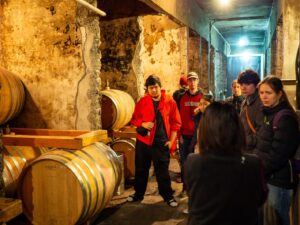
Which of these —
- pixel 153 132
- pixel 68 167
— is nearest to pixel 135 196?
pixel 153 132

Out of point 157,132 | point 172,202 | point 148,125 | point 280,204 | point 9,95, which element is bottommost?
point 172,202

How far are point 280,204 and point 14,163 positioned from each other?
118 inches

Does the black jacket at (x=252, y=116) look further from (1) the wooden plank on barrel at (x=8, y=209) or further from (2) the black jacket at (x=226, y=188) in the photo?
(1) the wooden plank on barrel at (x=8, y=209)

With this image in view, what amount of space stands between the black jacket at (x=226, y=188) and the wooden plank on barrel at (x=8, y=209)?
1822 millimetres

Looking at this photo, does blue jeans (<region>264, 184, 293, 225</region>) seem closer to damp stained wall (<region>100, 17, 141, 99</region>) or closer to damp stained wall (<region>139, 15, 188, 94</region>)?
damp stained wall (<region>100, 17, 141, 99</region>)

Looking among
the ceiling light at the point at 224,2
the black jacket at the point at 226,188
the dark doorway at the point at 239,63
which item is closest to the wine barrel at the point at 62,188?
the black jacket at the point at 226,188

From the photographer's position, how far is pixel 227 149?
2.02m

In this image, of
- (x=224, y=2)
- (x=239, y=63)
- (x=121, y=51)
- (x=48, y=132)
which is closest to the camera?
(x=48, y=132)

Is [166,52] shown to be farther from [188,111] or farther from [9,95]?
[9,95]

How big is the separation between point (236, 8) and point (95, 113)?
921cm

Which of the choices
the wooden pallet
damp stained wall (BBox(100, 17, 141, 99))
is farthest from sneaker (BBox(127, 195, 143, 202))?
damp stained wall (BBox(100, 17, 141, 99))

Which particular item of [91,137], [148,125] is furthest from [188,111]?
[91,137]

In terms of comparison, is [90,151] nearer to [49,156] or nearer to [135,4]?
[49,156]

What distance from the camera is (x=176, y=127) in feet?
18.1
